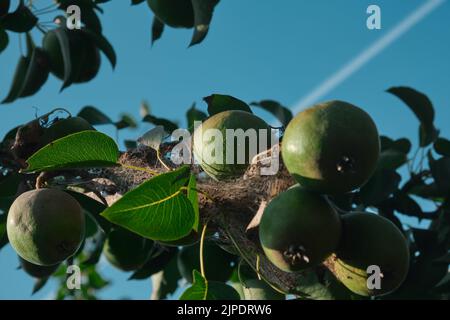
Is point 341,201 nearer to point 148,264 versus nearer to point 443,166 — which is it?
point 443,166

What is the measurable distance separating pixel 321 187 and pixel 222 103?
55cm

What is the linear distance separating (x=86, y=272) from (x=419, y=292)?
2.17 metres

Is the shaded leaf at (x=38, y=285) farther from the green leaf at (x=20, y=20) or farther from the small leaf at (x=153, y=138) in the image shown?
the small leaf at (x=153, y=138)

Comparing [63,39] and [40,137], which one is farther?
[63,39]

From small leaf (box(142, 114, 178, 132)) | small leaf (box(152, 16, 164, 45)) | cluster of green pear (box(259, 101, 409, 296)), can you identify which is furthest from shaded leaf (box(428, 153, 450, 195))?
cluster of green pear (box(259, 101, 409, 296))

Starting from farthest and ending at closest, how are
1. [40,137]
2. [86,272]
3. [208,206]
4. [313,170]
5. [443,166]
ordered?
[86,272]
[443,166]
[40,137]
[208,206]
[313,170]

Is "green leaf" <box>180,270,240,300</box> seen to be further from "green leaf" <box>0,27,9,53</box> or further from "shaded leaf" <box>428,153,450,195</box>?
"green leaf" <box>0,27,9,53</box>

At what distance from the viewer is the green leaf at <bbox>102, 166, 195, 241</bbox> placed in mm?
1163

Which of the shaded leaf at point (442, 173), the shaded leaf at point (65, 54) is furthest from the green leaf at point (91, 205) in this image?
the shaded leaf at point (442, 173)

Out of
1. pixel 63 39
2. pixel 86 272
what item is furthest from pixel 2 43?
pixel 86 272

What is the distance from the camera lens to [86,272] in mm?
3766

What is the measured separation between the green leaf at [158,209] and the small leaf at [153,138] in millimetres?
294

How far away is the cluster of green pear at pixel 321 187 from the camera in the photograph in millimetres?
1124

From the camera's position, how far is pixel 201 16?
2.11m
